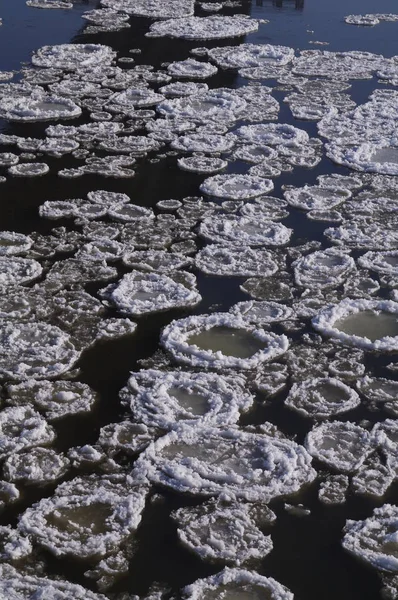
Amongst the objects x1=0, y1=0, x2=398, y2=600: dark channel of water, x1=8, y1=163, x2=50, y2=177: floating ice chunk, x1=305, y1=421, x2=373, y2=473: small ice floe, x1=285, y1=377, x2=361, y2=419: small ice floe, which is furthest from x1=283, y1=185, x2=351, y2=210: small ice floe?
x1=305, y1=421, x2=373, y2=473: small ice floe

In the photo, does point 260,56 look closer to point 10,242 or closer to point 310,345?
point 10,242

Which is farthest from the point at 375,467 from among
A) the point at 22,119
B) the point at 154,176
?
the point at 22,119

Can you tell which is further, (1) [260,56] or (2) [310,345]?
(1) [260,56]

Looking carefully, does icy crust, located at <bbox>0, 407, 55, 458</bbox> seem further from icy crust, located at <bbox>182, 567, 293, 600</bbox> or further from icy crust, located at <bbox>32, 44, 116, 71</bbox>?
icy crust, located at <bbox>32, 44, 116, 71</bbox>

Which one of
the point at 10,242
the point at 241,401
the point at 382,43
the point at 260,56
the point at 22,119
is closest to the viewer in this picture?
the point at 241,401

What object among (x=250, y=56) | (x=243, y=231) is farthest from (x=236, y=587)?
(x=250, y=56)
